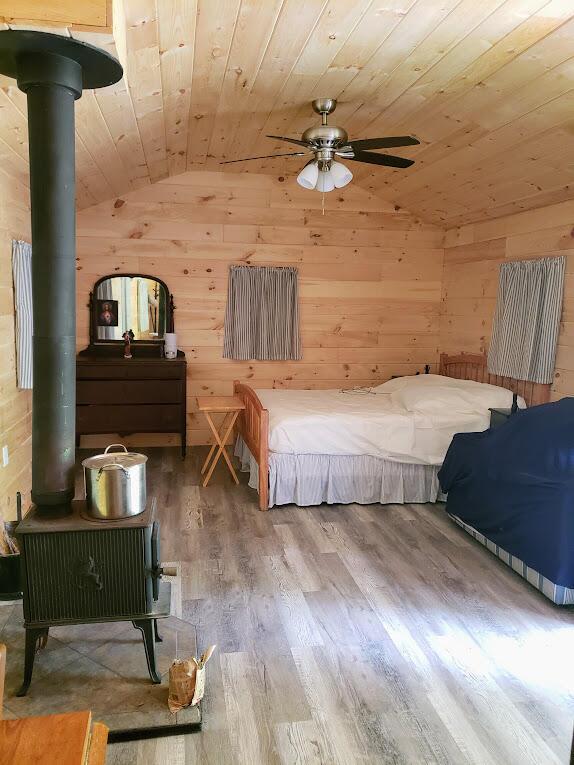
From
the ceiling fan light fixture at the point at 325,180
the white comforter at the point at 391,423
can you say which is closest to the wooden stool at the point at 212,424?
the white comforter at the point at 391,423

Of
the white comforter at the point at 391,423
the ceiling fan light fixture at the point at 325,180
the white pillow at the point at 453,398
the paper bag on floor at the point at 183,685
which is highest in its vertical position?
the ceiling fan light fixture at the point at 325,180

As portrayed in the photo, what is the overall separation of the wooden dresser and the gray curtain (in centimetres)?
138

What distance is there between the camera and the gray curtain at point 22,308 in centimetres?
348

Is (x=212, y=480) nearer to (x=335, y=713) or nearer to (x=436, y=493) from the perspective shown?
(x=436, y=493)

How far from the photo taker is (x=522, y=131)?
3318mm

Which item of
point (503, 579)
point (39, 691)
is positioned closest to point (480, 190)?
point (503, 579)

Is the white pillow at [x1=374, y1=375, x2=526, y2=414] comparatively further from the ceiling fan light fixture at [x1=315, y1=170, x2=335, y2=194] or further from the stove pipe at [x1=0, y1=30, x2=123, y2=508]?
the stove pipe at [x1=0, y1=30, x2=123, y2=508]

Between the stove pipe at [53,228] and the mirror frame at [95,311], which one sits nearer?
the stove pipe at [53,228]

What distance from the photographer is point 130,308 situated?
5539mm

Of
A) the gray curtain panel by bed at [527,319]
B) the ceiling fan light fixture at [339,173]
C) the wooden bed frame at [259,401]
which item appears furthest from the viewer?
the gray curtain panel by bed at [527,319]

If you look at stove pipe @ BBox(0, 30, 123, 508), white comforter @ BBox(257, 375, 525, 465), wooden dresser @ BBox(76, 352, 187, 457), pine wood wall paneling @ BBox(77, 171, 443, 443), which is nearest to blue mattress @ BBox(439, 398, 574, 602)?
white comforter @ BBox(257, 375, 525, 465)

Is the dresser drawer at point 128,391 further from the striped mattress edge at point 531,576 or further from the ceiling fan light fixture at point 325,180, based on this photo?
the striped mattress edge at point 531,576

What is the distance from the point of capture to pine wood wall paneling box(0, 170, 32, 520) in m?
3.29

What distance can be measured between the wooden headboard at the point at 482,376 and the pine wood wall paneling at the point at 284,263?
1.19 feet
